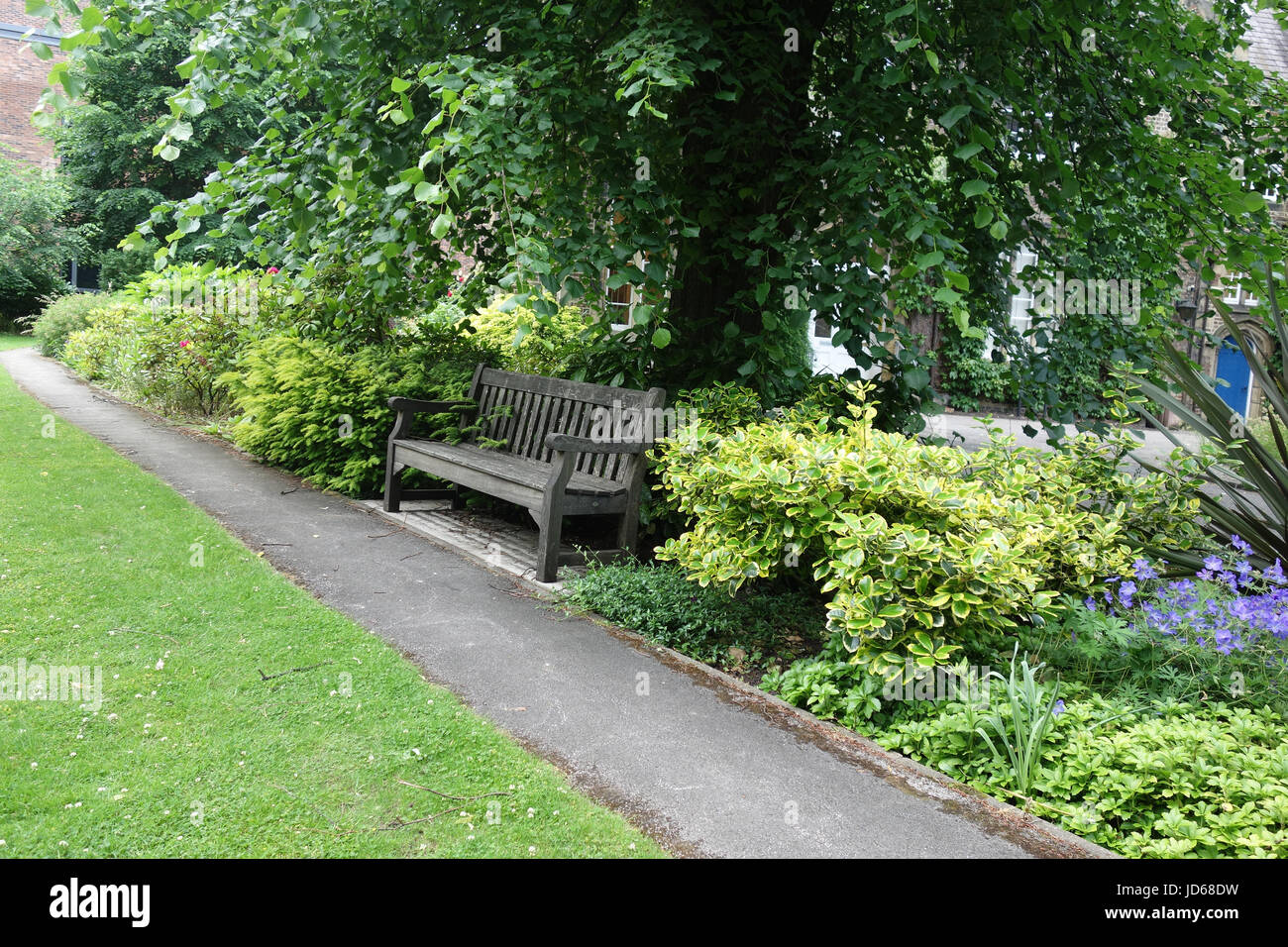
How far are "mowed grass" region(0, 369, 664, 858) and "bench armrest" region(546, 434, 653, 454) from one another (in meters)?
1.58

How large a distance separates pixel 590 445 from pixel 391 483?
228 centimetres

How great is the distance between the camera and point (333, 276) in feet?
28.8

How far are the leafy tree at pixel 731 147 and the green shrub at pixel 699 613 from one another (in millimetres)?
1351

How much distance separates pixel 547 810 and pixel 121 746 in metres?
1.50

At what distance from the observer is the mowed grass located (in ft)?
9.13

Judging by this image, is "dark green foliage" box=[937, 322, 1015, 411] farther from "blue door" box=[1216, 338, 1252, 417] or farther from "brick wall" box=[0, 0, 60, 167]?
"brick wall" box=[0, 0, 60, 167]

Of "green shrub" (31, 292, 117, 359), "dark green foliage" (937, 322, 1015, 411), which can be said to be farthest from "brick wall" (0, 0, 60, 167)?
"dark green foliage" (937, 322, 1015, 411)

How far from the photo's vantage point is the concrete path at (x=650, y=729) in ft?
9.86

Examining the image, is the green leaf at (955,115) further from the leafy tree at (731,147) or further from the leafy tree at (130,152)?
the leafy tree at (130,152)

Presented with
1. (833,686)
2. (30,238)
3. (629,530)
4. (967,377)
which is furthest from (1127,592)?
(30,238)

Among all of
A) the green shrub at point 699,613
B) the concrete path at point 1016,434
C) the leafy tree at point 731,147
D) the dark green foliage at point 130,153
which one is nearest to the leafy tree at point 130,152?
the dark green foliage at point 130,153

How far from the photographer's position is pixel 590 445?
5.67 meters

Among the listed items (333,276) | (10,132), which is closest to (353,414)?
(333,276)

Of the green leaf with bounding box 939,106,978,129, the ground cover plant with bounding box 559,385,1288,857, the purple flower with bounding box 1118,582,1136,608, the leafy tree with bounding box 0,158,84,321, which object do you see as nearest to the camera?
the ground cover plant with bounding box 559,385,1288,857
